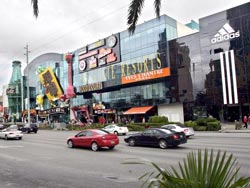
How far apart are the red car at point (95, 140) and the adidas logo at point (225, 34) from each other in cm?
3193

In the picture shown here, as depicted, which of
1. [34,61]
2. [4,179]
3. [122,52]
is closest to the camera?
[4,179]

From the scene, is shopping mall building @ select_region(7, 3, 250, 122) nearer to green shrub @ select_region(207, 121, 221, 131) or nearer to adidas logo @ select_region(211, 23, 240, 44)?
adidas logo @ select_region(211, 23, 240, 44)

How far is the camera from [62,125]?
53.9 metres

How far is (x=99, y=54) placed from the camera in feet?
217

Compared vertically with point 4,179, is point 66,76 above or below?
above

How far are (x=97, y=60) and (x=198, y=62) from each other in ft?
82.1

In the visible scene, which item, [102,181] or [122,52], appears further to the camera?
[122,52]

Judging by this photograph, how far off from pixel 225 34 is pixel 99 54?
95.8 feet

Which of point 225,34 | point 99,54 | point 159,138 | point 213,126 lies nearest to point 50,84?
point 99,54

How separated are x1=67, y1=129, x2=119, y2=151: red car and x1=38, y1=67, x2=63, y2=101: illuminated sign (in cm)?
6405

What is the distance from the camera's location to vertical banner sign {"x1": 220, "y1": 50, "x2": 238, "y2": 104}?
43.8 meters

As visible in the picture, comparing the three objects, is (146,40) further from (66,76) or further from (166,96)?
(66,76)

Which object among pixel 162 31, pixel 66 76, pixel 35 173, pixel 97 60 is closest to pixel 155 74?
pixel 162 31

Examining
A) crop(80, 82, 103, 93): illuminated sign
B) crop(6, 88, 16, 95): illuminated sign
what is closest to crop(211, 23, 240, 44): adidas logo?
crop(80, 82, 103, 93): illuminated sign
